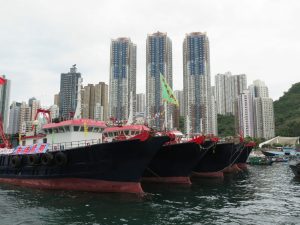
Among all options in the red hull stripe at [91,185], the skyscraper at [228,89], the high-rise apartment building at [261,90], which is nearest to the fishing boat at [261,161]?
the red hull stripe at [91,185]

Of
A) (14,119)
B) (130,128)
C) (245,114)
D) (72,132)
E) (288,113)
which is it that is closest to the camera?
(72,132)

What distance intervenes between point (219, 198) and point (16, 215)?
40.3ft

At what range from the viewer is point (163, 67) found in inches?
3145

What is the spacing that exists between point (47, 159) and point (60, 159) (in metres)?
1.26

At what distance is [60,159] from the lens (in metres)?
18.6

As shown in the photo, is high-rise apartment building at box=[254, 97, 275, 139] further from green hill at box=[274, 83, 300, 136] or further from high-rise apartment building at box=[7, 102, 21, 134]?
high-rise apartment building at box=[7, 102, 21, 134]

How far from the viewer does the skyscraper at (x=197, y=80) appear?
7531cm

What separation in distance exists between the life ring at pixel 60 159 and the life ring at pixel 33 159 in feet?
8.04

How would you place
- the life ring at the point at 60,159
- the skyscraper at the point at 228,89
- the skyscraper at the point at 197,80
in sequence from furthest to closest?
the skyscraper at the point at 228,89
the skyscraper at the point at 197,80
the life ring at the point at 60,159

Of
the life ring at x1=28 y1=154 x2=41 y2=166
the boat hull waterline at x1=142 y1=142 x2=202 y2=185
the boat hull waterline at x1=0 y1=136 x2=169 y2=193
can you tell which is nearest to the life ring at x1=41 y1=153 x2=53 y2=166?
the boat hull waterline at x1=0 y1=136 x2=169 y2=193

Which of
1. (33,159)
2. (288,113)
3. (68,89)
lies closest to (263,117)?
(288,113)

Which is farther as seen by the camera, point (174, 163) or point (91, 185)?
point (174, 163)

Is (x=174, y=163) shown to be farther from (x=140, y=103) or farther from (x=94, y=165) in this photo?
(x=140, y=103)

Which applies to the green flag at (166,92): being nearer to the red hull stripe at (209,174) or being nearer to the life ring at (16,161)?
the red hull stripe at (209,174)
